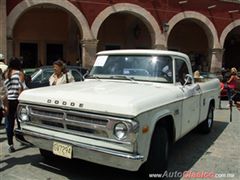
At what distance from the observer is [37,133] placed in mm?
4766

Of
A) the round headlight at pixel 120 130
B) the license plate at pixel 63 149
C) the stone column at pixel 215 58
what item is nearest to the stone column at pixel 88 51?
the stone column at pixel 215 58

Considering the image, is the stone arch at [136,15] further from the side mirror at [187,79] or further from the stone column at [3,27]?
the side mirror at [187,79]

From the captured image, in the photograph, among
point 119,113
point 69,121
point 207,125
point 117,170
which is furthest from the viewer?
point 207,125

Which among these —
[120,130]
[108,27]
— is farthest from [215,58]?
[120,130]

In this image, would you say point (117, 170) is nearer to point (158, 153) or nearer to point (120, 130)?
point (158, 153)

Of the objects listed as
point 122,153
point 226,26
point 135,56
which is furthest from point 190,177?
point 226,26

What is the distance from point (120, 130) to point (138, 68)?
1.88 metres

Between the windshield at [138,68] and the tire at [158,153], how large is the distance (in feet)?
3.64

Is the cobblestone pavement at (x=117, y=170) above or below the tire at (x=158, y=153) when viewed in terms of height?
below

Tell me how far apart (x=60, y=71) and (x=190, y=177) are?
3347 mm

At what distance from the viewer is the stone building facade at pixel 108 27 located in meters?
18.0

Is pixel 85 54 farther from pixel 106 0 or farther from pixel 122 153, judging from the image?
pixel 122 153

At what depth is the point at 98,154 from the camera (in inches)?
166

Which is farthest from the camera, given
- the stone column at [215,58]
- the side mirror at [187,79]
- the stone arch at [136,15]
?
the stone column at [215,58]
